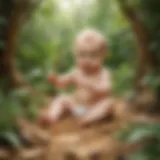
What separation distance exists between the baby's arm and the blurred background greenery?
1cm

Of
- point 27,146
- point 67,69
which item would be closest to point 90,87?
point 67,69

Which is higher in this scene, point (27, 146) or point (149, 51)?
point (149, 51)

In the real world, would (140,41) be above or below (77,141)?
above

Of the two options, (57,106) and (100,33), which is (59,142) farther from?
(100,33)

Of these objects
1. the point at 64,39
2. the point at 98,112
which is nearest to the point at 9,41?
the point at 64,39

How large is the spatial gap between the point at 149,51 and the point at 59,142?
0.26 meters

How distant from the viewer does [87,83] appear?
99 centimetres

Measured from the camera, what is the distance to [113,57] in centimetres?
100

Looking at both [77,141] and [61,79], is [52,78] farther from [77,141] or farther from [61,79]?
[77,141]

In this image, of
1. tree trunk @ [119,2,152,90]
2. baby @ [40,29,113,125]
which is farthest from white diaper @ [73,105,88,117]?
tree trunk @ [119,2,152,90]

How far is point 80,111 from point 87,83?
0.19 feet

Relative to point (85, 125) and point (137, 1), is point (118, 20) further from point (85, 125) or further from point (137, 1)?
point (85, 125)

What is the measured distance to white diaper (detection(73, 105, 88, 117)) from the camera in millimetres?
981

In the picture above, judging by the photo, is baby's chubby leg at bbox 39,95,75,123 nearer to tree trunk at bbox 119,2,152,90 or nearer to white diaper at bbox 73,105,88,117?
white diaper at bbox 73,105,88,117
